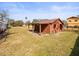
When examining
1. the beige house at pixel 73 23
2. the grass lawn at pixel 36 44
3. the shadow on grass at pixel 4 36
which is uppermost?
the beige house at pixel 73 23

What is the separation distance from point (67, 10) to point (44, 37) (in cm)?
164

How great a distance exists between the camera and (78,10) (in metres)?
8.04

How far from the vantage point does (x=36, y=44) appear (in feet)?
26.7

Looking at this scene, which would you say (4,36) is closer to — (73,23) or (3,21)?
(3,21)

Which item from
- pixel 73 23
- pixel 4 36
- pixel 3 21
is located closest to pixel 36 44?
pixel 4 36

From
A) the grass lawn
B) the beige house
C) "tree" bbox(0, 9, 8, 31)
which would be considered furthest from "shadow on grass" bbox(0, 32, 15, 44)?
the beige house

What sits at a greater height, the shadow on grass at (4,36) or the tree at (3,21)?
the tree at (3,21)

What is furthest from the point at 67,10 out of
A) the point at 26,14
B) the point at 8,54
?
the point at 8,54

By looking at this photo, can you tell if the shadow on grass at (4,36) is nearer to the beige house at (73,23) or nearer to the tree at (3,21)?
the tree at (3,21)

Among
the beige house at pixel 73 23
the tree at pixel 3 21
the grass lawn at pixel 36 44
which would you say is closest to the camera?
the grass lawn at pixel 36 44

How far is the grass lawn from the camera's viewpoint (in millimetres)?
7600

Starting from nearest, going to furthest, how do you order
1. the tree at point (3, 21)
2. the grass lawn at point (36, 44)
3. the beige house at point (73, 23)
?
1. the grass lawn at point (36, 44)
2. the tree at point (3, 21)
3. the beige house at point (73, 23)

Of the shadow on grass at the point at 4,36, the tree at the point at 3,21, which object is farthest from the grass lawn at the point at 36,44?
the tree at the point at 3,21

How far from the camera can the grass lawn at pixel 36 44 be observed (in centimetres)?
760
